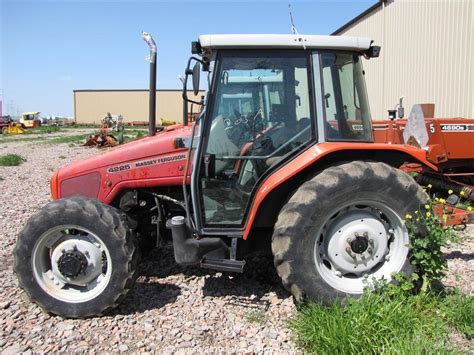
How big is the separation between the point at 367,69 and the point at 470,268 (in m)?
15.2

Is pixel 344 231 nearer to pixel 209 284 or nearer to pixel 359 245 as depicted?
pixel 359 245

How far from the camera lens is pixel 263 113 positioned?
3.62 m

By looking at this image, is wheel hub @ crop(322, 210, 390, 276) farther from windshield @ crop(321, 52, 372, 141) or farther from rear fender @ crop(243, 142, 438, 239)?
windshield @ crop(321, 52, 372, 141)

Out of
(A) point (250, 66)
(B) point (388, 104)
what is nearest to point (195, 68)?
(A) point (250, 66)

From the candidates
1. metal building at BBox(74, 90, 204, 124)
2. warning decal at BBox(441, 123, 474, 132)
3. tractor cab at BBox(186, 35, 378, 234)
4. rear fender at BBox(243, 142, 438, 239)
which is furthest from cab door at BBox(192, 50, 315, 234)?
metal building at BBox(74, 90, 204, 124)

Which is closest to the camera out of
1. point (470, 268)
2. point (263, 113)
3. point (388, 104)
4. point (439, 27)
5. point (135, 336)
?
point (135, 336)

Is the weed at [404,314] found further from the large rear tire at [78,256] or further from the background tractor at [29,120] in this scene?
the background tractor at [29,120]

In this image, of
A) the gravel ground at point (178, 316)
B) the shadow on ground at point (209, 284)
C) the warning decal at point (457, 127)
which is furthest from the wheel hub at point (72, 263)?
the warning decal at point (457, 127)

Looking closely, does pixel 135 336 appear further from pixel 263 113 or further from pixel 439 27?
pixel 439 27

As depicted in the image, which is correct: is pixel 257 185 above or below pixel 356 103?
below

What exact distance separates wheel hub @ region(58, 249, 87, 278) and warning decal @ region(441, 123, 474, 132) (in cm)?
541

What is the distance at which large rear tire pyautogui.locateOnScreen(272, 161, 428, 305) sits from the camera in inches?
132

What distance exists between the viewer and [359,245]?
353cm

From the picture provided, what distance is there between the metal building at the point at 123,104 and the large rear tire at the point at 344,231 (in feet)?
179
